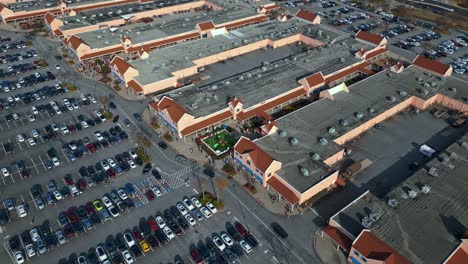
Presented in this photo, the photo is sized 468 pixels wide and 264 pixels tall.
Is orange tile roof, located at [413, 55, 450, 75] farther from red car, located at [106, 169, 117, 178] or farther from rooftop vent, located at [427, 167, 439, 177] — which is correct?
red car, located at [106, 169, 117, 178]

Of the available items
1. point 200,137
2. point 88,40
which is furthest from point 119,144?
point 88,40

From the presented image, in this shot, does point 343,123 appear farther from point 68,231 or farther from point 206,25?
point 206,25

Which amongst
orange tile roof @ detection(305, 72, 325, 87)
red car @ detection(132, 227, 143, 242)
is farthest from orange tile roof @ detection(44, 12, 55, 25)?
red car @ detection(132, 227, 143, 242)

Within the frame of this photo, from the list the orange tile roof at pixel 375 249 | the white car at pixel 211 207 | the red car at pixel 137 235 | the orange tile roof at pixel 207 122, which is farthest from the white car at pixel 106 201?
the orange tile roof at pixel 375 249

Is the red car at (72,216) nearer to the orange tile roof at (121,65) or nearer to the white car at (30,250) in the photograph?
the white car at (30,250)

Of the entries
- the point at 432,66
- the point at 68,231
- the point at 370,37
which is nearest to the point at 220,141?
the point at 68,231
